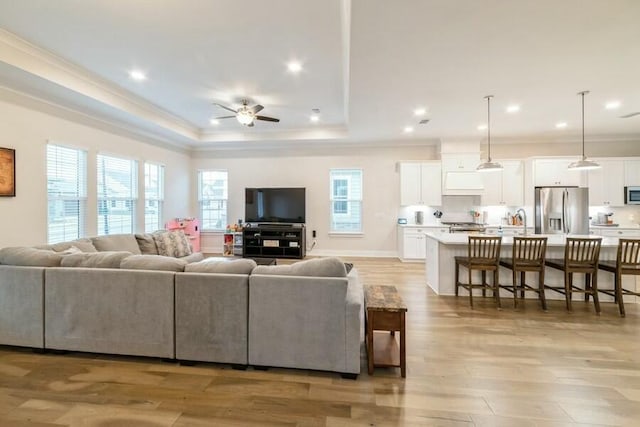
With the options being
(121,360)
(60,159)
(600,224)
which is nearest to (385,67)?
(121,360)

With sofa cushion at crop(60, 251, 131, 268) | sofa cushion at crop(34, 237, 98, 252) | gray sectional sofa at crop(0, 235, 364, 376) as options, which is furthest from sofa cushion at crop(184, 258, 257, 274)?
sofa cushion at crop(34, 237, 98, 252)

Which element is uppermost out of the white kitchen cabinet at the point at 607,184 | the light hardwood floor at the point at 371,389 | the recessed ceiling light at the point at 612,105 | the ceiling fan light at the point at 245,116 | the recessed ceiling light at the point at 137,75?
the recessed ceiling light at the point at 137,75

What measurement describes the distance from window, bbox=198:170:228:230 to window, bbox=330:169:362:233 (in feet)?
9.70

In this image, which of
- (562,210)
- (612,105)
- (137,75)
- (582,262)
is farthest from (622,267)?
(137,75)

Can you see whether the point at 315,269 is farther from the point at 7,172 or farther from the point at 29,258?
the point at 7,172

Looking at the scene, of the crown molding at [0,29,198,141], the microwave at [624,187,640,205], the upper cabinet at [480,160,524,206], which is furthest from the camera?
the upper cabinet at [480,160,524,206]

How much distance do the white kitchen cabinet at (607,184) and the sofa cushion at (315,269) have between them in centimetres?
703

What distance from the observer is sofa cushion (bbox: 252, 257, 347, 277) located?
239 cm

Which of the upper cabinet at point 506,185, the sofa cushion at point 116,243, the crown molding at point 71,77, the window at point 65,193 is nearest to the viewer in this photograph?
the crown molding at point 71,77

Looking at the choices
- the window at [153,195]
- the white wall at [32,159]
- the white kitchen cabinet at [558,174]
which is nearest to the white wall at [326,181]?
the window at [153,195]

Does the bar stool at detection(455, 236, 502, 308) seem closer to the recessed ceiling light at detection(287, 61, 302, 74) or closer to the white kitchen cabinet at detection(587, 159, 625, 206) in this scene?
the recessed ceiling light at detection(287, 61, 302, 74)

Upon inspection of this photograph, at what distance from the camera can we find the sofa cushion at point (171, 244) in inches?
187

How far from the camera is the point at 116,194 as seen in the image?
5672mm

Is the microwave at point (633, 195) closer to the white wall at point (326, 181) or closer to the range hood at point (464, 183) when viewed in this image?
the range hood at point (464, 183)
